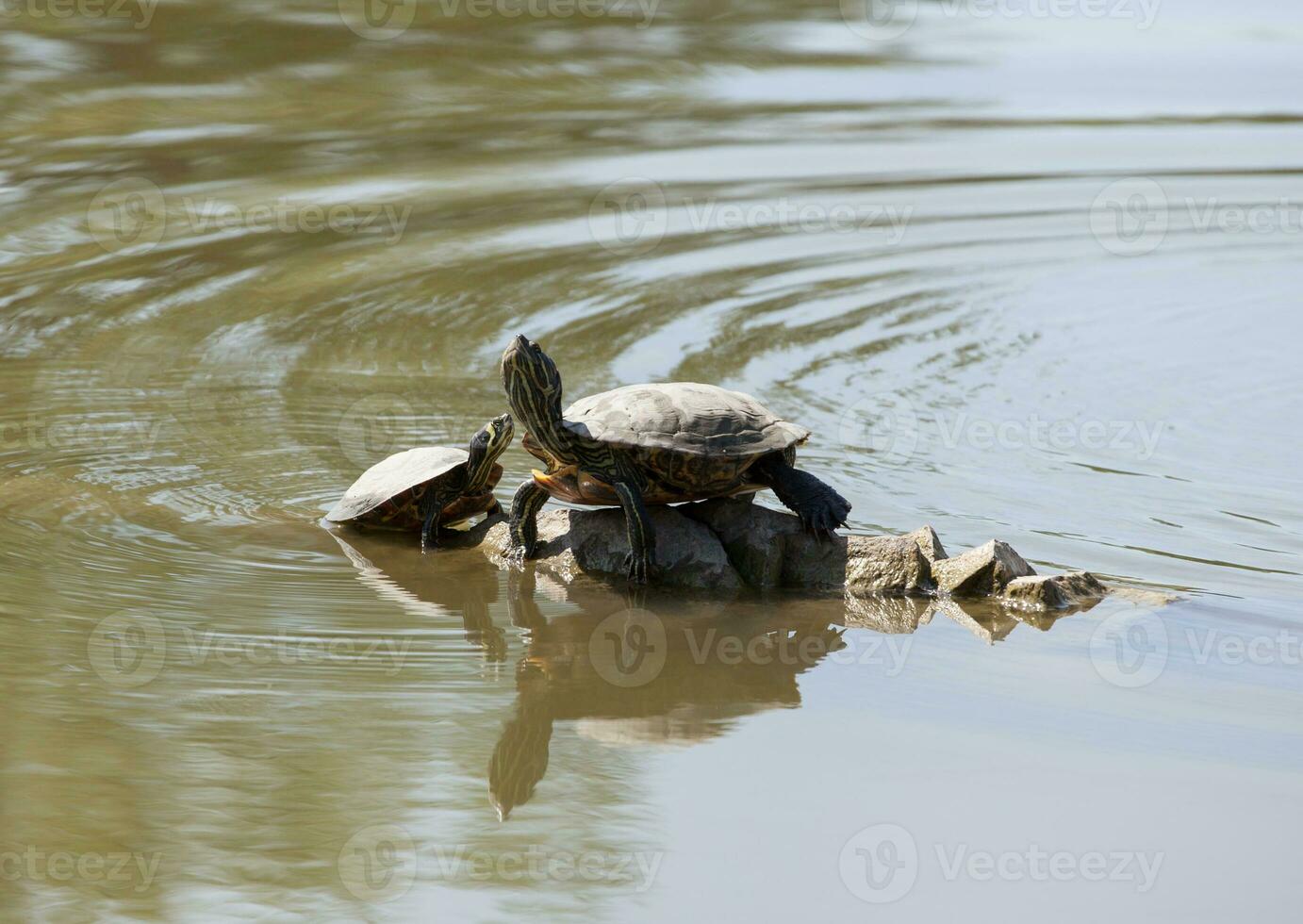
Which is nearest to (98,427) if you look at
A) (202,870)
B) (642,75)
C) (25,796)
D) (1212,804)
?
(25,796)

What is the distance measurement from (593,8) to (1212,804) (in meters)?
12.1

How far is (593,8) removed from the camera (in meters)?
14.0

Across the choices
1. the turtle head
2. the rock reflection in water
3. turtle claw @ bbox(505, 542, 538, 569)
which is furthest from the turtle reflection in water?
the turtle head

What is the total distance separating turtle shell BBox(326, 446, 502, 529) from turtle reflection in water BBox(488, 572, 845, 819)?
0.54m

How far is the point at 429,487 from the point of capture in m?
4.91

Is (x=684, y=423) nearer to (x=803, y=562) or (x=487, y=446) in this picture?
(x=803, y=562)

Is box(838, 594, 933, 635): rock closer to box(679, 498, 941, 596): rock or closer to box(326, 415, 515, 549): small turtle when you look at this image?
box(679, 498, 941, 596): rock

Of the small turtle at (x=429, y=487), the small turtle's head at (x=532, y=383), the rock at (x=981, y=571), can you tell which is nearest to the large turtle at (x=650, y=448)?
the small turtle's head at (x=532, y=383)

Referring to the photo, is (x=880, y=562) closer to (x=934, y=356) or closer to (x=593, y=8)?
(x=934, y=356)

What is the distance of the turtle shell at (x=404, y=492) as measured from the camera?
15.9ft

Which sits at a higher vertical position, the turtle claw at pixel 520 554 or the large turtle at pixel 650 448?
the large turtle at pixel 650 448

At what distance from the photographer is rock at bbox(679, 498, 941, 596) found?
14.9ft

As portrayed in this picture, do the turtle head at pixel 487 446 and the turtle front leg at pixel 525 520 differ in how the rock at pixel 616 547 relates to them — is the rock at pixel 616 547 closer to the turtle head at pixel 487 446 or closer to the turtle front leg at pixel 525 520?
the turtle front leg at pixel 525 520

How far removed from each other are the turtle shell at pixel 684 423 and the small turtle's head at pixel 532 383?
0.28 ft
